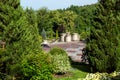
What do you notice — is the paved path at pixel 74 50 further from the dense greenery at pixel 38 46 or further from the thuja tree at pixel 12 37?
the thuja tree at pixel 12 37

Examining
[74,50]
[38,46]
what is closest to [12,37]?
[38,46]

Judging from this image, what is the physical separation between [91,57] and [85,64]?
401cm

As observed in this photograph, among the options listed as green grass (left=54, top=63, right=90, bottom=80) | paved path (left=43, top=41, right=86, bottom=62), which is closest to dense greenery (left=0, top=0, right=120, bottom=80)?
green grass (left=54, top=63, right=90, bottom=80)

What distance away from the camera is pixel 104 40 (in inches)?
942

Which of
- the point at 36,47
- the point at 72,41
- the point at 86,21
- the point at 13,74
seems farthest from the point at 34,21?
the point at 86,21

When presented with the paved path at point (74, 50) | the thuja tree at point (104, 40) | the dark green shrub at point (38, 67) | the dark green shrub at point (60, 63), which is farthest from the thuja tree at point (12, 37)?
the paved path at point (74, 50)

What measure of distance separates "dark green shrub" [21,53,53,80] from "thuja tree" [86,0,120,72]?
546cm

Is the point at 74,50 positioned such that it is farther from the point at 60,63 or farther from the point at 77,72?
the point at 60,63

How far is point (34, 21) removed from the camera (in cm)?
2941

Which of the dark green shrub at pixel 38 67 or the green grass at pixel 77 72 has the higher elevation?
the dark green shrub at pixel 38 67

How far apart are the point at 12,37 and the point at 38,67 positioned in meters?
3.01

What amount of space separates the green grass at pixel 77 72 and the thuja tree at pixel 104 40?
0.95 m

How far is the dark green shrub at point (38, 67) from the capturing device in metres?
18.9

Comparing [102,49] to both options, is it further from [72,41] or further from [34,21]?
[72,41]
